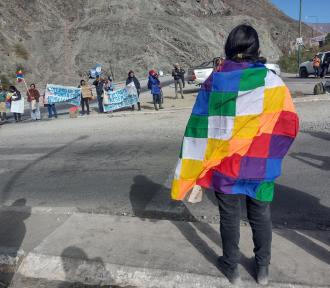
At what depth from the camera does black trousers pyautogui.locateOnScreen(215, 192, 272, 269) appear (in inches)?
128

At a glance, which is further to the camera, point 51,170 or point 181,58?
point 181,58

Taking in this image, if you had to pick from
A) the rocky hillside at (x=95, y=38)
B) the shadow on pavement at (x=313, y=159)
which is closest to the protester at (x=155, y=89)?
the shadow on pavement at (x=313, y=159)

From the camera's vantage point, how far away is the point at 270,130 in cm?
306

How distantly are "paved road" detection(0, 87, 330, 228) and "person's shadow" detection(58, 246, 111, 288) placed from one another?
1.33 meters

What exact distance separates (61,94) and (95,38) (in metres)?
29.1

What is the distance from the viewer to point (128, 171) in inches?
291

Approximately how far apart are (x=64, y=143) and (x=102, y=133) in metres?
1.45

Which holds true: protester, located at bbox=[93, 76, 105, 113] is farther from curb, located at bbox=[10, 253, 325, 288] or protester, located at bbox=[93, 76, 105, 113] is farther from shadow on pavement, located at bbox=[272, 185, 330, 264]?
curb, located at bbox=[10, 253, 325, 288]

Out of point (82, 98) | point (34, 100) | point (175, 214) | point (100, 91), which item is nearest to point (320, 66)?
point (100, 91)

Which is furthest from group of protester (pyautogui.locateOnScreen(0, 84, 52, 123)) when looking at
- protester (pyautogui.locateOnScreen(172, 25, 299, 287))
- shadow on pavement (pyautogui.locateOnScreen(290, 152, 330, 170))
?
protester (pyautogui.locateOnScreen(172, 25, 299, 287))

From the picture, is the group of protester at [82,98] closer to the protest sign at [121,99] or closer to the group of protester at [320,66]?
the protest sign at [121,99]

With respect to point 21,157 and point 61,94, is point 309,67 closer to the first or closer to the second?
point 61,94

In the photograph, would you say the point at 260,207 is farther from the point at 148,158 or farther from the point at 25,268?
the point at 148,158

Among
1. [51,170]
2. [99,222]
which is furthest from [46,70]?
[99,222]
